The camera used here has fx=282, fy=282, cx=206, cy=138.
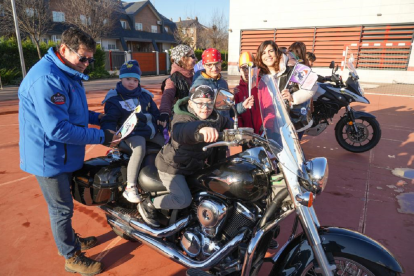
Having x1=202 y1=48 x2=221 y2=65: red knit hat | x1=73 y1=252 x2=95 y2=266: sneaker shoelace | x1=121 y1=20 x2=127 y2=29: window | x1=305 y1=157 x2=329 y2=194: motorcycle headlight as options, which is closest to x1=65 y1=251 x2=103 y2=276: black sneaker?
x1=73 y1=252 x2=95 y2=266: sneaker shoelace

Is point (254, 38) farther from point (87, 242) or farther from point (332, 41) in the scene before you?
point (87, 242)

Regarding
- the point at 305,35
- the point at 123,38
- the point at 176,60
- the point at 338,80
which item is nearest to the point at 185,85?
the point at 176,60

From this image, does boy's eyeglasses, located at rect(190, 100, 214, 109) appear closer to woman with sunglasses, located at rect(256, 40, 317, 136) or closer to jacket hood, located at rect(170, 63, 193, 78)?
woman with sunglasses, located at rect(256, 40, 317, 136)

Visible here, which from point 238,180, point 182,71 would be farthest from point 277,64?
point 238,180

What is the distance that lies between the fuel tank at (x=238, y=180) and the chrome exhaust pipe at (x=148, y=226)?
412 millimetres

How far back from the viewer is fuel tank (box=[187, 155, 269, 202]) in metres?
1.92

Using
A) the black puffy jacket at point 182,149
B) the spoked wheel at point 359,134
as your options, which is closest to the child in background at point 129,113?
the black puffy jacket at point 182,149

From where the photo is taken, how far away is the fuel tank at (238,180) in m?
1.92

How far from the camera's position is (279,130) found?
1.87 m

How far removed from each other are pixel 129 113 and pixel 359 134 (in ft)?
14.0

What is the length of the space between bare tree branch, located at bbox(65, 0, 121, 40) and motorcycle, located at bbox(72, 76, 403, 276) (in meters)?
23.8

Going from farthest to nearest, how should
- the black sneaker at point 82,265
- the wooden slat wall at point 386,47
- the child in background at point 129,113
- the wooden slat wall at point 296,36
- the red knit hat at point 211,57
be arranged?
the wooden slat wall at point 296,36
the wooden slat wall at point 386,47
the red knit hat at point 211,57
the child in background at point 129,113
the black sneaker at point 82,265

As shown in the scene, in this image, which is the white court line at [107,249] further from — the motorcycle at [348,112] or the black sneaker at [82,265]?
the motorcycle at [348,112]

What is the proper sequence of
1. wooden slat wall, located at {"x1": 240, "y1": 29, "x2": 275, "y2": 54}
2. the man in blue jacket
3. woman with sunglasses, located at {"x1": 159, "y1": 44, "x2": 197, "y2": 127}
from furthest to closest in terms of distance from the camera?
wooden slat wall, located at {"x1": 240, "y1": 29, "x2": 275, "y2": 54} → woman with sunglasses, located at {"x1": 159, "y1": 44, "x2": 197, "y2": 127} → the man in blue jacket
